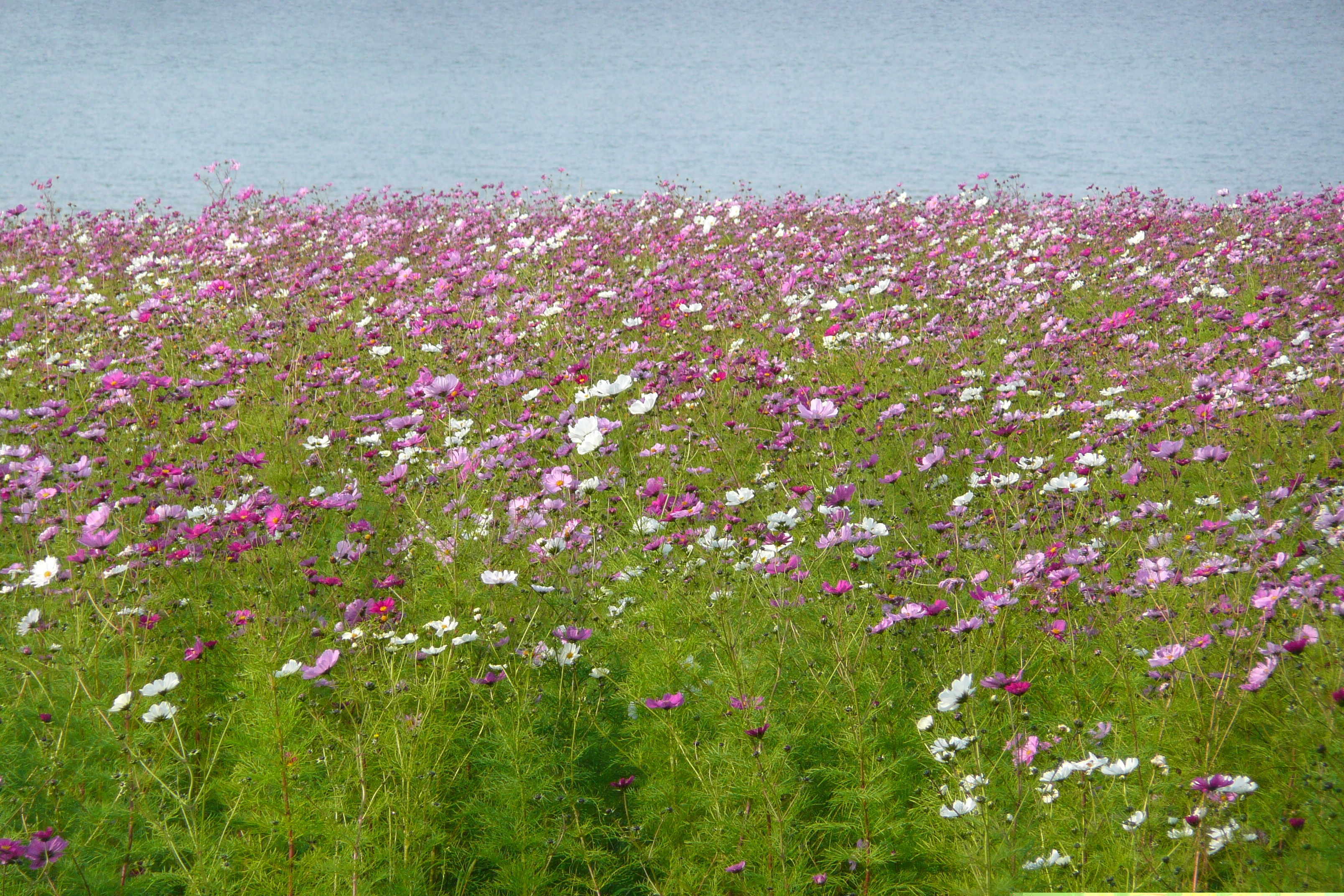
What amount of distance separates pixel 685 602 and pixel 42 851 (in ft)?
4.27

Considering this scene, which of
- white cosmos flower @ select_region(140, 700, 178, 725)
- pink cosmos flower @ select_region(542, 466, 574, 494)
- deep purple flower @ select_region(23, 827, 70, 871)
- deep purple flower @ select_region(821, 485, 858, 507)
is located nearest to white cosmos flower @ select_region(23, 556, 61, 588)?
white cosmos flower @ select_region(140, 700, 178, 725)

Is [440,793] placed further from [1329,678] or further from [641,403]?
[1329,678]

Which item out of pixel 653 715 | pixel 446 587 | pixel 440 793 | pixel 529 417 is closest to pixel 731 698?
pixel 653 715

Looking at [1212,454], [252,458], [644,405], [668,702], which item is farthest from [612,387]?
[1212,454]

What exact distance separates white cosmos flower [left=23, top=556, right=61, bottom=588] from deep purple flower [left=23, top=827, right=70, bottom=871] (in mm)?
1230

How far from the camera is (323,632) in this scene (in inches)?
91.3

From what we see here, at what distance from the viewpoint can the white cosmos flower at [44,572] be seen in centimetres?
235

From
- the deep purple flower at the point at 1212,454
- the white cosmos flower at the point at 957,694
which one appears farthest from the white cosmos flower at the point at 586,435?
the deep purple flower at the point at 1212,454

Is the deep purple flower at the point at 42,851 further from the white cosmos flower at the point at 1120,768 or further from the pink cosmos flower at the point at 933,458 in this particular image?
the pink cosmos flower at the point at 933,458

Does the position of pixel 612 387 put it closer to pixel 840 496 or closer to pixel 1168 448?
pixel 840 496

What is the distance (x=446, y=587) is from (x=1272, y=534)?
2.03m

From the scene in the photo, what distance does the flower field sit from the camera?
1.59m

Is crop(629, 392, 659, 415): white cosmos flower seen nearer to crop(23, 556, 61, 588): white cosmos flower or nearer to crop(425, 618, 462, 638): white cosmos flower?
crop(425, 618, 462, 638): white cosmos flower

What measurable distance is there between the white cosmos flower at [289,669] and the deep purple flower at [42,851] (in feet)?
1.57
